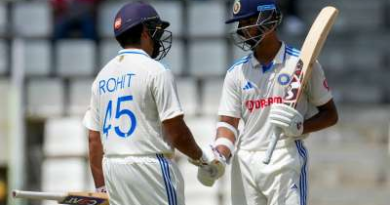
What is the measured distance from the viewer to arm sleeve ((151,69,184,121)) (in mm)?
5281

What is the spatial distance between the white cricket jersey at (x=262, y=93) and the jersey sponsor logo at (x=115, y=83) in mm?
606

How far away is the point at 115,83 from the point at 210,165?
23.4 inches

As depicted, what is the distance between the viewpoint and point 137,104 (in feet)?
17.5

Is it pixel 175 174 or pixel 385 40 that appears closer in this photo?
pixel 175 174

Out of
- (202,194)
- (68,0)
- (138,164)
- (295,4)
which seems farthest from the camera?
(295,4)

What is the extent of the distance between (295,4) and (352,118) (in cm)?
151

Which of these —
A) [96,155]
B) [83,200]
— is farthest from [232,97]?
[83,200]

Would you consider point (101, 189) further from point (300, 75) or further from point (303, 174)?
point (300, 75)

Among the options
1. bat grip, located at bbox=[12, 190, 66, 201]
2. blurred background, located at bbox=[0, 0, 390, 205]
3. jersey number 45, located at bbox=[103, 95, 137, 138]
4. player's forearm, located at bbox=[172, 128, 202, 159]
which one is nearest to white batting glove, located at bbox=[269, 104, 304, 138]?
player's forearm, located at bbox=[172, 128, 202, 159]

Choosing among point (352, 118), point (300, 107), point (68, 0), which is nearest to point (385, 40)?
point (352, 118)

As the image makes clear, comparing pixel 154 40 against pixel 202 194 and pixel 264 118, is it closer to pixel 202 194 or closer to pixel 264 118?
pixel 264 118

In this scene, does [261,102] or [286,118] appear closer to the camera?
[286,118]

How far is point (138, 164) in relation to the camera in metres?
5.38

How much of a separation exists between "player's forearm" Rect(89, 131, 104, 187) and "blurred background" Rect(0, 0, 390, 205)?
14.1 ft
